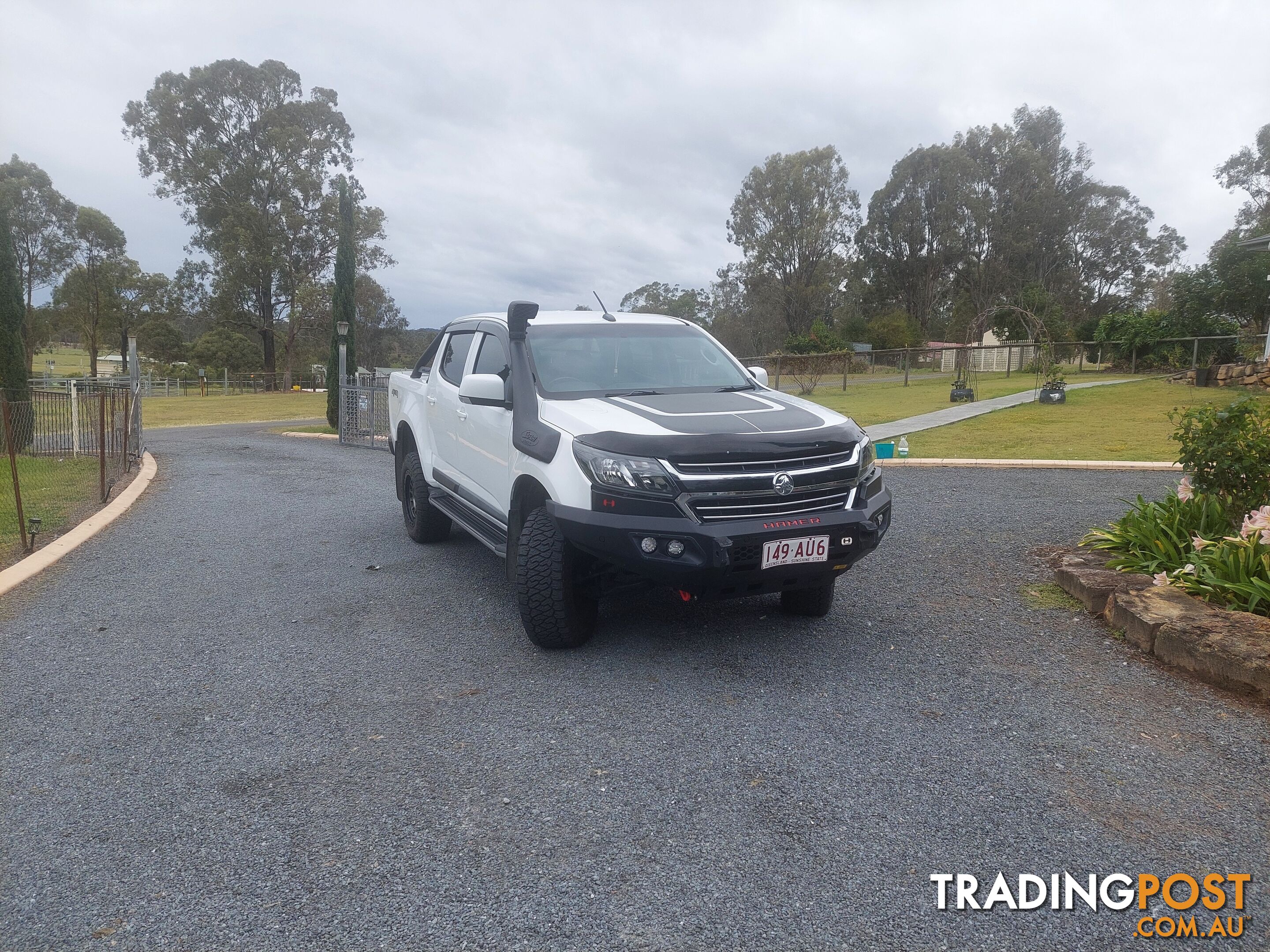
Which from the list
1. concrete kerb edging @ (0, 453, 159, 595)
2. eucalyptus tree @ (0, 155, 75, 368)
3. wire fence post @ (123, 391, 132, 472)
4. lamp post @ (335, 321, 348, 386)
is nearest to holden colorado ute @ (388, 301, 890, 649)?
concrete kerb edging @ (0, 453, 159, 595)

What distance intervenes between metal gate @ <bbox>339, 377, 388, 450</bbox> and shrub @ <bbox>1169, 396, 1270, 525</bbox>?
48.8 ft

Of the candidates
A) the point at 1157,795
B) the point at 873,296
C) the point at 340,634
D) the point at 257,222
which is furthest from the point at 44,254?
the point at 1157,795

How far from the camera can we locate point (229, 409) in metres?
34.9

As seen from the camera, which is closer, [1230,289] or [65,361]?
[1230,289]

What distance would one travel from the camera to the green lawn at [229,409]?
28.3 metres

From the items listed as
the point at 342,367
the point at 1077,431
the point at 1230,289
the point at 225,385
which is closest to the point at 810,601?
the point at 1077,431

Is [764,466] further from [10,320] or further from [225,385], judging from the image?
[225,385]

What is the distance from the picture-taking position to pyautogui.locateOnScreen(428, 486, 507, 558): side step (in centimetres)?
521

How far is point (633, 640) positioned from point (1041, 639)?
228 cm

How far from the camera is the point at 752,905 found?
8.29 feet

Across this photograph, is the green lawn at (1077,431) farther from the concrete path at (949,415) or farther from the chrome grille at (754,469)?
the chrome grille at (754,469)

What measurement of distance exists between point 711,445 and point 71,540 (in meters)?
6.13

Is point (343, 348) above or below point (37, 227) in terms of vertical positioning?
below

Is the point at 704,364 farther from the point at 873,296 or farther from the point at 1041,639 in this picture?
the point at 873,296
